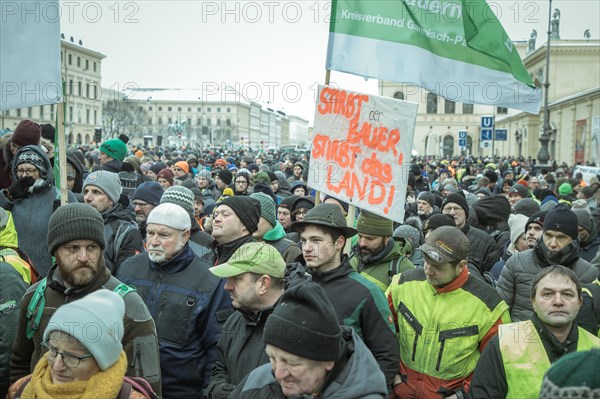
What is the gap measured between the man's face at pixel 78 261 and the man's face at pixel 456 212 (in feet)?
14.9

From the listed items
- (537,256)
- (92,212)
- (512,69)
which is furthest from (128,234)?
(512,69)

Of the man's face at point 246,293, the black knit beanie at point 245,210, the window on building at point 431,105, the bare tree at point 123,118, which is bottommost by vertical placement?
the man's face at point 246,293

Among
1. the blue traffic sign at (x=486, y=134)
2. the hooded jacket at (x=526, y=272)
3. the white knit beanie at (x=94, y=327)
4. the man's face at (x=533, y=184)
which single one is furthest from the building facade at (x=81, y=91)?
the white knit beanie at (x=94, y=327)

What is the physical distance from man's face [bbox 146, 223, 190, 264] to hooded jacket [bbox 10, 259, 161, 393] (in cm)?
61

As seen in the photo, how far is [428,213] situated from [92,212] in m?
5.96

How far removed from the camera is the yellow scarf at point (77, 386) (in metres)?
2.75

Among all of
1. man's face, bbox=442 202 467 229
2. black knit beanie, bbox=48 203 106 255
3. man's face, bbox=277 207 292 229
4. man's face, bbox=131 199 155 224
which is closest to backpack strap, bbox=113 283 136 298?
black knit beanie, bbox=48 203 106 255

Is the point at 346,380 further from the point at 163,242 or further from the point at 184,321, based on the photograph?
the point at 163,242

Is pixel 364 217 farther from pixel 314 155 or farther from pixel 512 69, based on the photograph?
pixel 512 69

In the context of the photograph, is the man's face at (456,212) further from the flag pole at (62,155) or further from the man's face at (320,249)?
the flag pole at (62,155)

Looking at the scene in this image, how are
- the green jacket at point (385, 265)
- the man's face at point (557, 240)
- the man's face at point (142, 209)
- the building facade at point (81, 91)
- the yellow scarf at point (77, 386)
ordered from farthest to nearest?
the building facade at point (81, 91) < the man's face at point (142, 209) < the man's face at point (557, 240) < the green jacket at point (385, 265) < the yellow scarf at point (77, 386)

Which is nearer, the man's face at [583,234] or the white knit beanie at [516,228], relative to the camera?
the white knit beanie at [516,228]

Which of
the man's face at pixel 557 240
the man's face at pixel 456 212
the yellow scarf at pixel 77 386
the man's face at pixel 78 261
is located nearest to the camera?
the yellow scarf at pixel 77 386

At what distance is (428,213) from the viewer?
8.94m
